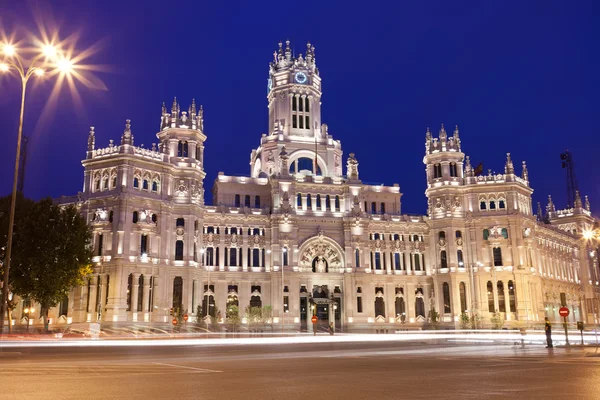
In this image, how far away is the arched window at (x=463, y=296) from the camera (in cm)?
9326

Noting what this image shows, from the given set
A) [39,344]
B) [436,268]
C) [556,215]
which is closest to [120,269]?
[39,344]

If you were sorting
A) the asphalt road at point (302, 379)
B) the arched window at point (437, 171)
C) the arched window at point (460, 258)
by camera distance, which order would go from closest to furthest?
the asphalt road at point (302, 379) < the arched window at point (460, 258) < the arched window at point (437, 171)

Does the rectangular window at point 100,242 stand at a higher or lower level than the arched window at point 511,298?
higher

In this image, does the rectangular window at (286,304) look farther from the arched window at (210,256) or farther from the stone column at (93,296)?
the stone column at (93,296)

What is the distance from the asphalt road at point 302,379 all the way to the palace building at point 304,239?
5576 cm

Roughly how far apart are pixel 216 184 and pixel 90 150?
830 inches

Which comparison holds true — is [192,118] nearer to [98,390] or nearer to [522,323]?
[522,323]

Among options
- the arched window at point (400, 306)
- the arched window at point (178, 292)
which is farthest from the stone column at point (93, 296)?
the arched window at point (400, 306)

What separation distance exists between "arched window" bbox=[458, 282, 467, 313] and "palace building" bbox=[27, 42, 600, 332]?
21cm

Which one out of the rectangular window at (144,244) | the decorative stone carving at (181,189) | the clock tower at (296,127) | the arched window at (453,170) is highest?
the clock tower at (296,127)

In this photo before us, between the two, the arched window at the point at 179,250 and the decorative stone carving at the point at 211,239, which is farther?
the decorative stone carving at the point at 211,239

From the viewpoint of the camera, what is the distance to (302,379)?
60.4 ft

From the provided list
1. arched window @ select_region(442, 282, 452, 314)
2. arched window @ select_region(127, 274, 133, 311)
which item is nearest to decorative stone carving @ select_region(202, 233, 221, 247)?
arched window @ select_region(127, 274, 133, 311)

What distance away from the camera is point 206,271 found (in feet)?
294
